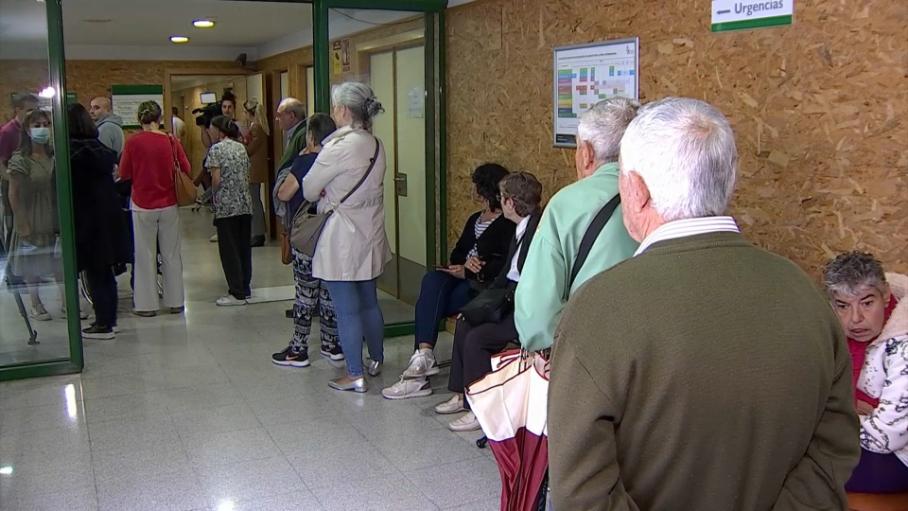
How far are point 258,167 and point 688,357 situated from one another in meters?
Answer: 9.01

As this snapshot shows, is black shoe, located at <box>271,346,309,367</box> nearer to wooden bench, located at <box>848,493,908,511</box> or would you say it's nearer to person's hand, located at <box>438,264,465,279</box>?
person's hand, located at <box>438,264,465,279</box>

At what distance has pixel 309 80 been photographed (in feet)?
30.0

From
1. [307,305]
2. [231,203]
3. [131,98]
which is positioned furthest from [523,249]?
[131,98]

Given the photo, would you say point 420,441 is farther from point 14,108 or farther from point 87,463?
point 14,108

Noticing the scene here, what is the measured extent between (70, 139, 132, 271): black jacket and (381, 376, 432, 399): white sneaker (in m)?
2.23

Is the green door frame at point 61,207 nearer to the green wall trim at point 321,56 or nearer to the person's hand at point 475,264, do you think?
the green wall trim at point 321,56

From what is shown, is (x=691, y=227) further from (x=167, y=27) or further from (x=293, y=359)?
(x=167, y=27)

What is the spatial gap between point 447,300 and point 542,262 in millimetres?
2294

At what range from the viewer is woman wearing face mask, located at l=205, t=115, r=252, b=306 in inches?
255

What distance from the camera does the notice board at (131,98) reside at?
438 inches

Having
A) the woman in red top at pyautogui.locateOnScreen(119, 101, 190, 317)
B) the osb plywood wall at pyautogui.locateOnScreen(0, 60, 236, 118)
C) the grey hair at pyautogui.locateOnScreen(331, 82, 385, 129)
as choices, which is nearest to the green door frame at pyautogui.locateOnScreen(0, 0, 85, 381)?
the woman in red top at pyautogui.locateOnScreen(119, 101, 190, 317)

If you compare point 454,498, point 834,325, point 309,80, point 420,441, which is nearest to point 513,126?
point 420,441

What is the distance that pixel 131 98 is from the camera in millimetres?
11227

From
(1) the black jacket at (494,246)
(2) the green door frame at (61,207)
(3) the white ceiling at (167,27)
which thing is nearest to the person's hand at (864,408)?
(1) the black jacket at (494,246)
